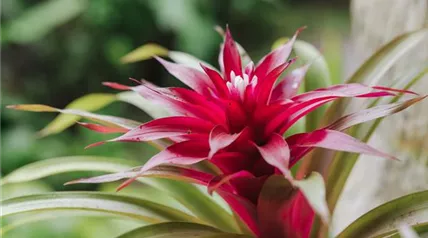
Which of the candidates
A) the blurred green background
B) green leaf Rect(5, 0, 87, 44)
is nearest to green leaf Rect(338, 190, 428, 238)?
the blurred green background

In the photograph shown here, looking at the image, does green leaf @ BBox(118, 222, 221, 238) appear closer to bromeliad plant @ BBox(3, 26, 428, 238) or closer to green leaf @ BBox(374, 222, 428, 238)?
bromeliad plant @ BBox(3, 26, 428, 238)

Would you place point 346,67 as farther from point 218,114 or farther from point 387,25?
point 218,114

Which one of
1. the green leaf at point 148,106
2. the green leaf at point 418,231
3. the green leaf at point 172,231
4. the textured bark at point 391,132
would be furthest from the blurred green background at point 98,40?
the green leaf at point 418,231

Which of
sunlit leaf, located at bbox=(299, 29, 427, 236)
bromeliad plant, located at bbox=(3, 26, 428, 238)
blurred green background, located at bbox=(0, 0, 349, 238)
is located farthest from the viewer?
blurred green background, located at bbox=(0, 0, 349, 238)

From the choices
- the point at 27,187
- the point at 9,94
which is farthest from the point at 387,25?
the point at 9,94

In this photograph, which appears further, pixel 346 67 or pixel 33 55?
pixel 33 55
